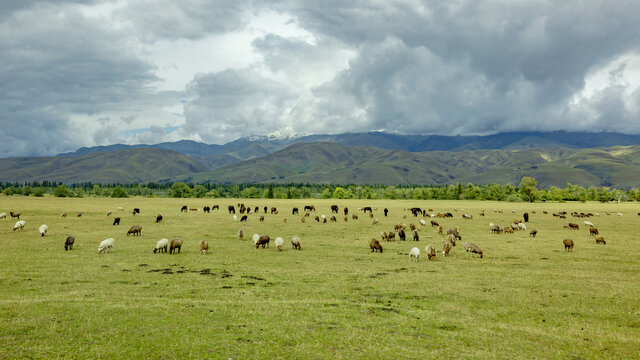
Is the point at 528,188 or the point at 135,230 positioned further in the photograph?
the point at 528,188

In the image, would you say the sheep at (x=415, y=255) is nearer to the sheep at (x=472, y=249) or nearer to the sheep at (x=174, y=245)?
the sheep at (x=472, y=249)

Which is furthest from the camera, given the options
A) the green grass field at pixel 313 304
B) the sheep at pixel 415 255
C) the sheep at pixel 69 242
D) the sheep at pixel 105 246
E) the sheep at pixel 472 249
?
the sheep at pixel 69 242

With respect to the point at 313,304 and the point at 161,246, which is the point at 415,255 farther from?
the point at 161,246

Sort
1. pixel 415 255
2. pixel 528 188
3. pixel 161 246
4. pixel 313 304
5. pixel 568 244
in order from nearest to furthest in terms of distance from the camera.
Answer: pixel 313 304, pixel 415 255, pixel 161 246, pixel 568 244, pixel 528 188

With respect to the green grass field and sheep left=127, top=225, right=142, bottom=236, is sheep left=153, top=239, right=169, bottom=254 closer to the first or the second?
the green grass field

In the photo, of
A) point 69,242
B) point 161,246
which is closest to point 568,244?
point 161,246

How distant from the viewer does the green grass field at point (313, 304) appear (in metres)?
13.0

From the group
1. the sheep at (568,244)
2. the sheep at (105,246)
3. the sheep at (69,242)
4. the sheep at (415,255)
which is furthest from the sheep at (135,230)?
the sheep at (568,244)

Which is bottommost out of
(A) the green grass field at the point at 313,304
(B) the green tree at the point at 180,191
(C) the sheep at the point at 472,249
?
(A) the green grass field at the point at 313,304

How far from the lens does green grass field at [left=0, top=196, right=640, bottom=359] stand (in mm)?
13023

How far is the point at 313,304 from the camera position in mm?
17812

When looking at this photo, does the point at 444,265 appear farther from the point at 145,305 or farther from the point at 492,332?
the point at 145,305

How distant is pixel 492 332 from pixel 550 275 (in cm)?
1308

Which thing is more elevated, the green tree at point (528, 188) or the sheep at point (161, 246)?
the green tree at point (528, 188)
